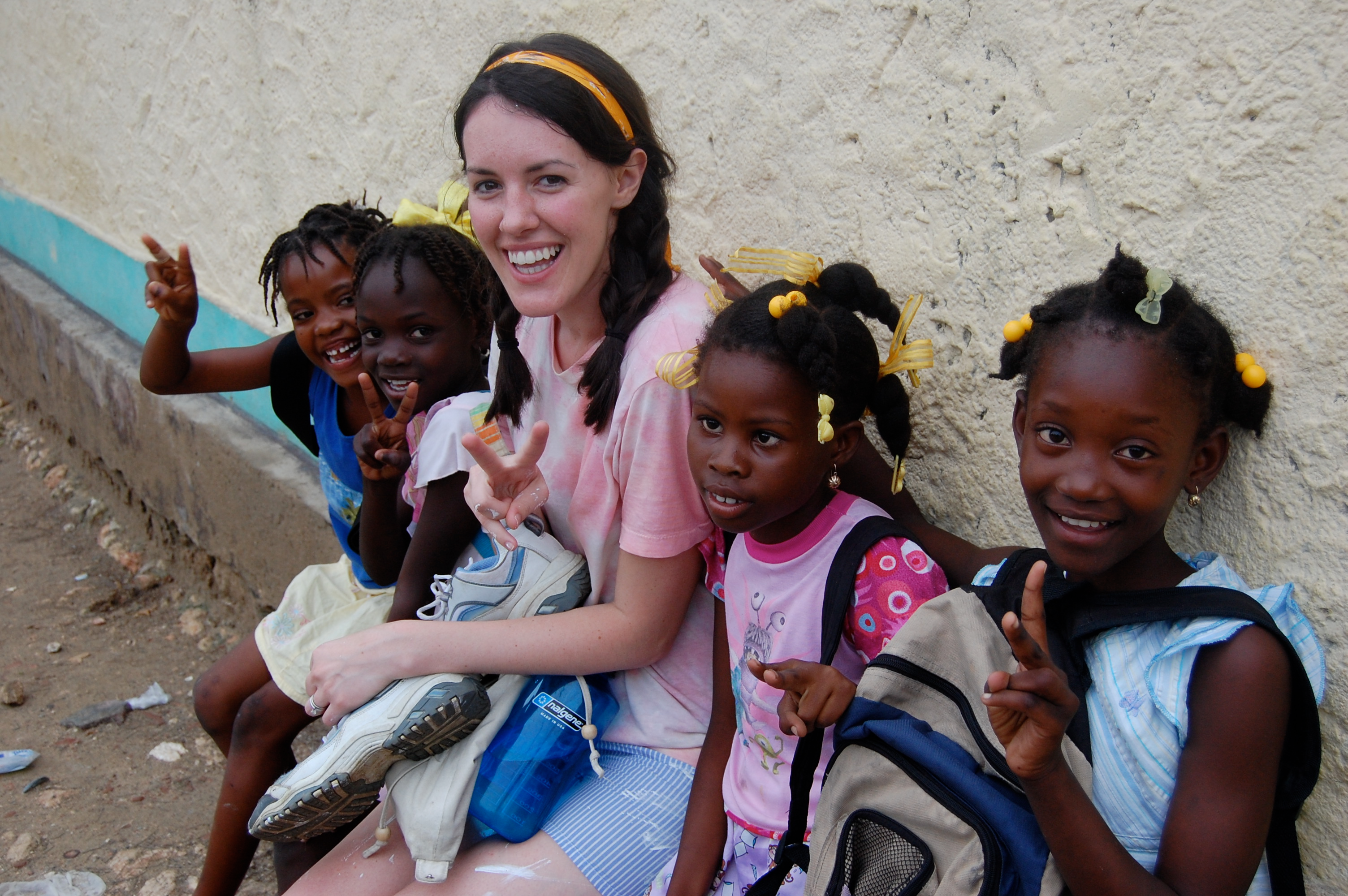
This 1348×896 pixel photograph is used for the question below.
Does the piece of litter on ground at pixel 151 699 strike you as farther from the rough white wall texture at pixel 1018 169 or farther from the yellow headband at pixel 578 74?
the yellow headband at pixel 578 74

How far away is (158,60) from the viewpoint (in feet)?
14.1

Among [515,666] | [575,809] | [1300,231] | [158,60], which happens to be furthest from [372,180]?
[1300,231]

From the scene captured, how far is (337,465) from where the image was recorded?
2561 mm

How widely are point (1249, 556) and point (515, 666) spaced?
3.86ft

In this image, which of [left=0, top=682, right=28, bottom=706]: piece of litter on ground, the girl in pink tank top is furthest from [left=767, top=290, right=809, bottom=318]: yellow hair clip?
[left=0, top=682, right=28, bottom=706]: piece of litter on ground

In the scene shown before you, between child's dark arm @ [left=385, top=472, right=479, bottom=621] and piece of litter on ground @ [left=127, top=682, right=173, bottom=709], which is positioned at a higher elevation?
child's dark arm @ [left=385, top=472, right=479, bottom=621]

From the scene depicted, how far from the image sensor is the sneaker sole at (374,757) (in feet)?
5.57

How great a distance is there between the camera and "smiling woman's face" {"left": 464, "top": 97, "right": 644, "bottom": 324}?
1786 mm

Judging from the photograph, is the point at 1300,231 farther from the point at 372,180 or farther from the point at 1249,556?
the point at 372,180

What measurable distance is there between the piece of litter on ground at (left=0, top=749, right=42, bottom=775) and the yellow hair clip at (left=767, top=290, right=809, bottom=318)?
2902 millimetres

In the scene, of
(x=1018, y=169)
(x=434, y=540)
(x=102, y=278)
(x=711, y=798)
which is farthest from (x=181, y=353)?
(x=102, y=278)

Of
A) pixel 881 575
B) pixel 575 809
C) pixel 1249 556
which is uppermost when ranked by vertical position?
pixel 1249 556

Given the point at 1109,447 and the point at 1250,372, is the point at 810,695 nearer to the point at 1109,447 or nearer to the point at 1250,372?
the point at 1109,447

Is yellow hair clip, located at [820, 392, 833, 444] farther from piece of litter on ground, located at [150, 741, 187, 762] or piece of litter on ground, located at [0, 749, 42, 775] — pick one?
piece of litter on ground, located at [0, 749, 42, 775]
